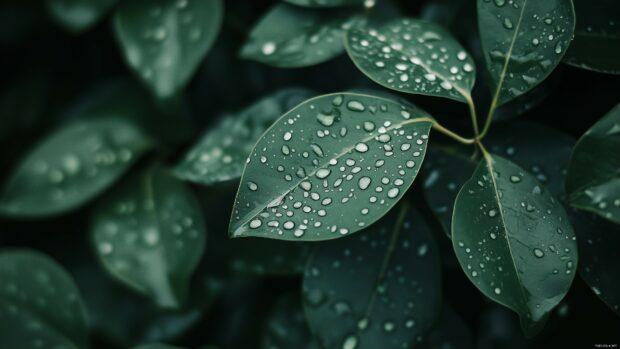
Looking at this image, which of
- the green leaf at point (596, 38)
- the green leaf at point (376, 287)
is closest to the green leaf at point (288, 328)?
the green leaf at point (376, 287)

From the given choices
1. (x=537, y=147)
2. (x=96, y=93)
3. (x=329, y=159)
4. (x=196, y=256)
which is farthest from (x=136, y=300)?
(x=537, y=147)

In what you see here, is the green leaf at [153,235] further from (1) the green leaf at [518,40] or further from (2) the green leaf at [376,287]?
(1) the green leaf at [518,40]

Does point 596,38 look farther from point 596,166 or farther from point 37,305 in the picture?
point 37,305

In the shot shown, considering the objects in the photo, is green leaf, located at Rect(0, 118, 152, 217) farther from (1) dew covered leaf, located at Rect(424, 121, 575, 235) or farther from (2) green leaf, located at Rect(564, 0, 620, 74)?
(2) green leaf, located at Rect(564, 0, 620, 74)

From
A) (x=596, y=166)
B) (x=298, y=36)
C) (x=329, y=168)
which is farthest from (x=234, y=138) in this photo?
(x=596, y=166)

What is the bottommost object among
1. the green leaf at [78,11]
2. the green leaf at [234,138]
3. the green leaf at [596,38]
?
the green leaf at [234,138]

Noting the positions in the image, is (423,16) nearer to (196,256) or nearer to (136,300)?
(196,256)

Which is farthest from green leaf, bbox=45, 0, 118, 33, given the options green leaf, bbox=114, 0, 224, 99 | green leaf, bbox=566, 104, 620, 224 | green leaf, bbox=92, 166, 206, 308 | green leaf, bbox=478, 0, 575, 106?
green leaf, bbox=566, 104, 620, 224
